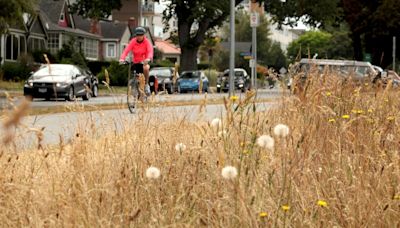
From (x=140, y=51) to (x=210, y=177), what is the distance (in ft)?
37.7

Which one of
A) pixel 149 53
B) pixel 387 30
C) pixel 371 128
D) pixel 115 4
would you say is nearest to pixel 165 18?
pixel 115 4

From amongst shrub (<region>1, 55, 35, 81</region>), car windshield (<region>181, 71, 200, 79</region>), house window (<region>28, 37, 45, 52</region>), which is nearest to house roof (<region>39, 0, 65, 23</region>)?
house window (<region>28, 37, 45, 52</region>)

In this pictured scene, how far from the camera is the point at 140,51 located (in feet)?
54.3

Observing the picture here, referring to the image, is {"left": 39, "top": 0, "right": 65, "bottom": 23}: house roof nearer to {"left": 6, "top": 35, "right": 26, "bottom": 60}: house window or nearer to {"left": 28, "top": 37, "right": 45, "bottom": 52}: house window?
{"left": 28, "top": 37, "right": 45, "bottom": 52}: house window

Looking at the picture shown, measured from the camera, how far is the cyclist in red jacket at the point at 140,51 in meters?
16.1

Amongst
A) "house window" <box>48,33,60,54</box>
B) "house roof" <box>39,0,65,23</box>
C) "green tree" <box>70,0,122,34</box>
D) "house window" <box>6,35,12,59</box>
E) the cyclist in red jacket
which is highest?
"house roof" <box>39,0,65,23</box>

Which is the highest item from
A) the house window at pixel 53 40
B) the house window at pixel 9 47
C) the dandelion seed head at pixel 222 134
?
the house window at pixel 53 40

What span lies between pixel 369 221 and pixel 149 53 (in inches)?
473

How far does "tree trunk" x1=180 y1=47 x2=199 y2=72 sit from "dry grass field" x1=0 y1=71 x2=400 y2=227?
152 feet

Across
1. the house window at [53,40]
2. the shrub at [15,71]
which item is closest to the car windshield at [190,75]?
the shrub at [15,71]

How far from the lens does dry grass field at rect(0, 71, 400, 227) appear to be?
437 cm

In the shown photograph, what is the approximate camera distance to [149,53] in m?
16.3

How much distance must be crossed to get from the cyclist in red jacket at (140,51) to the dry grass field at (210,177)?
9257 millimetres

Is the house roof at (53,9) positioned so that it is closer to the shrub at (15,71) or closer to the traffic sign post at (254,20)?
the shrub at (15,71)
